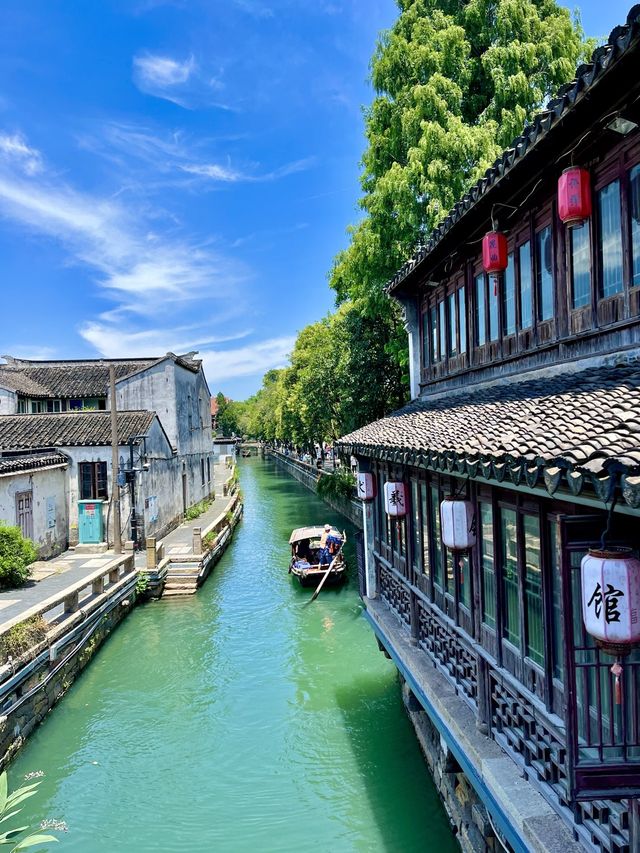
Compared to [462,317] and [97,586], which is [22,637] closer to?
[97,586]

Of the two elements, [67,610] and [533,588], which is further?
[67,610]

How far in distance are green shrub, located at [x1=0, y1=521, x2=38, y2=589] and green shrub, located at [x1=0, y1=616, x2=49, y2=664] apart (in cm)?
433

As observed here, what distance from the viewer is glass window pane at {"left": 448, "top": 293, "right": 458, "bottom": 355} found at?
998cm

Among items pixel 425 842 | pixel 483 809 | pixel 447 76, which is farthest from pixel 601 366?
pixel 447 76

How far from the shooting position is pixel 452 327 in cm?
1019

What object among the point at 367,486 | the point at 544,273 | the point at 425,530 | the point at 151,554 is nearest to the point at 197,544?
the point at 151,554

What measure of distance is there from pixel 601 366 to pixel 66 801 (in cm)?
996

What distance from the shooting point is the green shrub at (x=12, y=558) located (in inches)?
610

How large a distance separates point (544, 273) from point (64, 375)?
30891 millimetres

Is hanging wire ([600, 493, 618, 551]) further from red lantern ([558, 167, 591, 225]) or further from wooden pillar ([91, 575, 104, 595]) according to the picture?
wooden pillar ([91, 575, 104, 595])

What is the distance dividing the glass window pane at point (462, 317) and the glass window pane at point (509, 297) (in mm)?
1292

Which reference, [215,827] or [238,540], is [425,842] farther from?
[238,540]

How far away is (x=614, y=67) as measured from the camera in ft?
15.4

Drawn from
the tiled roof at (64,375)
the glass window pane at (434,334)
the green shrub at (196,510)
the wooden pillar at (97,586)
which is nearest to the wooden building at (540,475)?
the glass window pane at (434,334)
